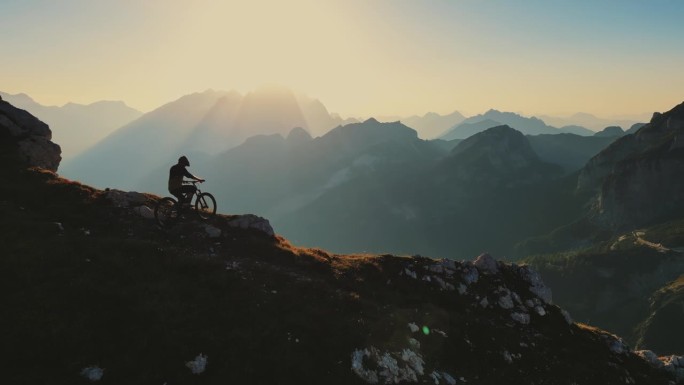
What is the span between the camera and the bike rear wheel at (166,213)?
24639mm

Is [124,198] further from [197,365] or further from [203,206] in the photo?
[197,365]

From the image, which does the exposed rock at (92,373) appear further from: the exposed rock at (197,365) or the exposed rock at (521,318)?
the exposed rock at (521,318)

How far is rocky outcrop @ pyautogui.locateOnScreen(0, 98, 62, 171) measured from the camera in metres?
32.6

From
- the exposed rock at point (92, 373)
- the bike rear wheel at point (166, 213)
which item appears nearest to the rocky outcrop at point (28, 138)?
the bike rear wheel at point (166, 213)

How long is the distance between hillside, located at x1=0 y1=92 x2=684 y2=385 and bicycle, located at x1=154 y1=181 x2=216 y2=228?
2.17 feet

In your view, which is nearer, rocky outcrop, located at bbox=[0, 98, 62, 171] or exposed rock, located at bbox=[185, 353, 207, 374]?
exposed rock, located at bbox=[185, 353, 207, 374]

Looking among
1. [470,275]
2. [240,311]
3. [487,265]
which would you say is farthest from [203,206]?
[487,265]

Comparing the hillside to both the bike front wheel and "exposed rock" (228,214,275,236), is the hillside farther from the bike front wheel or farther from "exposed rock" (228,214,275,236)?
the bike front wheel

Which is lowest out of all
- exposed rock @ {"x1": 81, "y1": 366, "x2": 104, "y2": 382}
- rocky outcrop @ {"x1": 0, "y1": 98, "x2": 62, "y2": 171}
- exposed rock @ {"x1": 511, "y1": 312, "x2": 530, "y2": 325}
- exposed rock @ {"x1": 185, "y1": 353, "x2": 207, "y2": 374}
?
exposed rock @ {"x1": 511, "y1": 312, "x2": 530, "y2": 325}

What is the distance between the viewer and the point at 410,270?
88.2 ft

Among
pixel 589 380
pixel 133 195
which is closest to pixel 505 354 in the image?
pixel 589 380

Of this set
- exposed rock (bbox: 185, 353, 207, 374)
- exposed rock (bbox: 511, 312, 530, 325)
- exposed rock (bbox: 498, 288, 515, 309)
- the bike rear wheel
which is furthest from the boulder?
exposed rock (bbox: 185, 353, 207, 374)

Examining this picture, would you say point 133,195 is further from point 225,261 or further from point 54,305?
point 54,305

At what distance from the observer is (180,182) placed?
24984 millimetres
